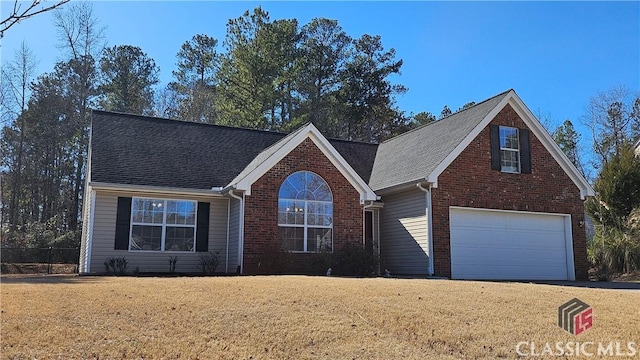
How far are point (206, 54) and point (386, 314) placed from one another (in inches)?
1494

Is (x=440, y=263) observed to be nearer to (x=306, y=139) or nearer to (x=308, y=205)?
(x=308, y=205)

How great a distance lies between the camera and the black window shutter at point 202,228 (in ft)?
55.4

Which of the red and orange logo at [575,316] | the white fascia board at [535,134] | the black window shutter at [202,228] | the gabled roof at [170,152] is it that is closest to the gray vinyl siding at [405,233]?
the white fascia board at [535,134]

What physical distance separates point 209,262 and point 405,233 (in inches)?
254

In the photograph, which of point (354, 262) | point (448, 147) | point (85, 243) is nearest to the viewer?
point (354, 262)

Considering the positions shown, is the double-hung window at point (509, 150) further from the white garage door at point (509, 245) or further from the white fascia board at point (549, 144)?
the white garage door at point (509, 245)

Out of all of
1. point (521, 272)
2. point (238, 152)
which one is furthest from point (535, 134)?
point (238, 152)

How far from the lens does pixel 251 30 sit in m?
36.8

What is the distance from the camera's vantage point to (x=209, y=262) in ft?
54.5

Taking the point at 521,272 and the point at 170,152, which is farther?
the point at 170,152

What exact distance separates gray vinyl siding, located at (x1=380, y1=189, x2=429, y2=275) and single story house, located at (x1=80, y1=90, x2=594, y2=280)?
45 mm

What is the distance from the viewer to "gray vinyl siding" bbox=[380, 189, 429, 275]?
1725 cm

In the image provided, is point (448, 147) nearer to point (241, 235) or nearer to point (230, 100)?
point (241, 235)

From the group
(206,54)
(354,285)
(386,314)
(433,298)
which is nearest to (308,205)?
(354,285)
